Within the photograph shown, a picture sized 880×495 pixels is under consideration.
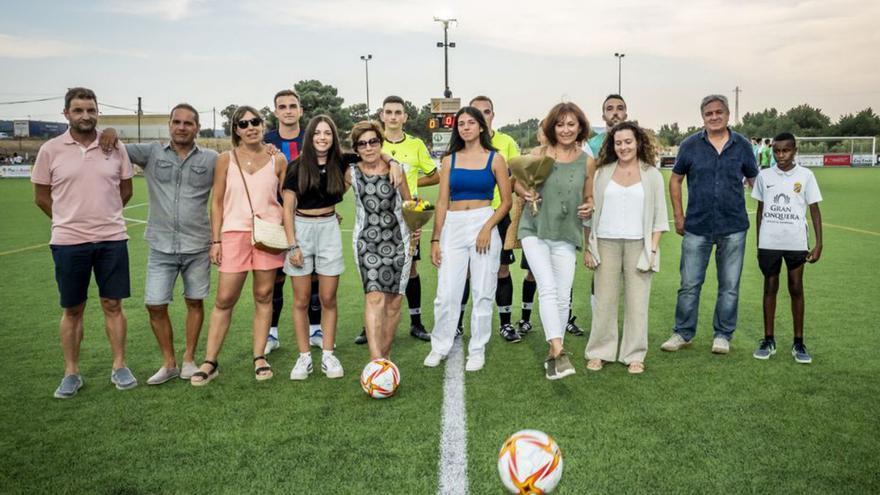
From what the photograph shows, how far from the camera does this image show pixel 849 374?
4805mm

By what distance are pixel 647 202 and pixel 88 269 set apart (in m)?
4.05

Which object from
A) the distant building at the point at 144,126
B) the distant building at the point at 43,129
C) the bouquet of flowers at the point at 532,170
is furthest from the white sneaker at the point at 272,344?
the distant building at the point at 43,129

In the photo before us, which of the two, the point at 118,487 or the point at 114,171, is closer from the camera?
the point at 118,487

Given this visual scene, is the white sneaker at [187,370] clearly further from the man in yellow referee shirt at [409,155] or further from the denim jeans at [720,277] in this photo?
the denim jeans at [720,277]

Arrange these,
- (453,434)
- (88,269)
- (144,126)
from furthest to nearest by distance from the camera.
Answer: (144,126) → (88,269) → (453,434)

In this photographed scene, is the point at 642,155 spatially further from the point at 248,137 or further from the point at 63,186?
the point at 63,186

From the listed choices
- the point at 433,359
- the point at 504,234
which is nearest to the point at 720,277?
the point at 504,234

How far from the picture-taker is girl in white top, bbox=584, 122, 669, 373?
4.93 metres

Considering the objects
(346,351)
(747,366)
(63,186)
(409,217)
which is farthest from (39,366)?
(747,366)

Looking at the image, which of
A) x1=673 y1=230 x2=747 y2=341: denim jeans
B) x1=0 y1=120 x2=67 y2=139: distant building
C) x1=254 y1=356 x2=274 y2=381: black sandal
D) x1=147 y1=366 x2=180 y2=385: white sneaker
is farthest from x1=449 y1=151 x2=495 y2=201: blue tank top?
x1=0 y1=120 x2=67 y2=139: distant building

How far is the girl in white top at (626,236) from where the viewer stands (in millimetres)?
4926

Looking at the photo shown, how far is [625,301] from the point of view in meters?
5.06

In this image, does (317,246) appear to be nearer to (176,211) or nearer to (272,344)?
(176,211)

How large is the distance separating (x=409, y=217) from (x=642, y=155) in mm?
1831
